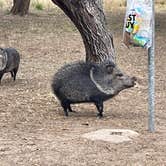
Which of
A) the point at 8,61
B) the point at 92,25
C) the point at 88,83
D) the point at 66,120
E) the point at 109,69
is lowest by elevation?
the point at 66,120

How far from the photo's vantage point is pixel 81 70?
785cm

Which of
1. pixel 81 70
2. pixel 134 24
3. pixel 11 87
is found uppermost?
pixel 134 24

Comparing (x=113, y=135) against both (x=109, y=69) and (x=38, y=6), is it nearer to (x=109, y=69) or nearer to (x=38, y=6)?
(x=109, y=69)

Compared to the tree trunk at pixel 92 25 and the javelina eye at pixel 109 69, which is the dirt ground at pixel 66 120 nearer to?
the javelina eye at pixel 109 69

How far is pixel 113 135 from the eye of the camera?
6.52 m

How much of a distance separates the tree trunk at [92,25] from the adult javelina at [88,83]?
1925 millimetres

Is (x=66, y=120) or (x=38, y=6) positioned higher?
(x=38, y=6)

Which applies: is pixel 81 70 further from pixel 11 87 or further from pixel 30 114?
pixel 11 87

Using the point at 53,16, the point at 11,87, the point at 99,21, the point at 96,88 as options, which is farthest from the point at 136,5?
the point at 53,16

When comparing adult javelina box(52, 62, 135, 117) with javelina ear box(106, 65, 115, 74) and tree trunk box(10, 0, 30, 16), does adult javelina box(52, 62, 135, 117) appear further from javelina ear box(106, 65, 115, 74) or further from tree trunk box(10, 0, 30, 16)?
tree trunk box(10, 0, 30, 16)

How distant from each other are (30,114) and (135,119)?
1.44 metres

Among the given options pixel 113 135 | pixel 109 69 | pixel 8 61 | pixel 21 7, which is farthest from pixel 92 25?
pixel 21 7

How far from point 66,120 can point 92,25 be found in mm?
2661

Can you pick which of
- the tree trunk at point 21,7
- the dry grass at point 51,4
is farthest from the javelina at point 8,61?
the dry grass at point 51,4
